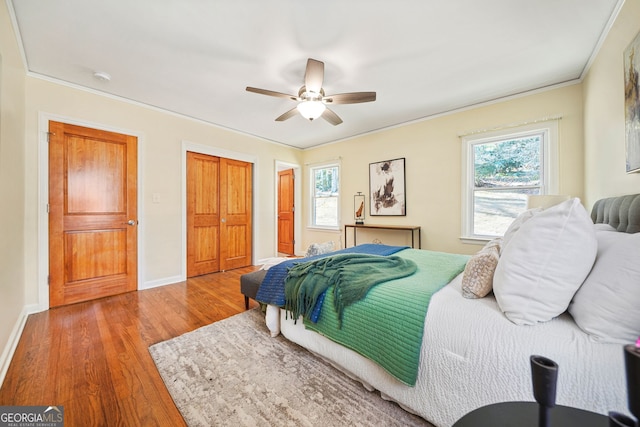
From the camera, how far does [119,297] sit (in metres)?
2.99

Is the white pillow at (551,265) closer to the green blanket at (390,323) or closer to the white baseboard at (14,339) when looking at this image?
the green blanket at (390,323)

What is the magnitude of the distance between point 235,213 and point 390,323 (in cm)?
377

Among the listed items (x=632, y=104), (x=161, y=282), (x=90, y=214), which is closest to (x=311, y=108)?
(x=632, y=104)

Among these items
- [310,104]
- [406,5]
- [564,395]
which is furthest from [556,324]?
[310,104]

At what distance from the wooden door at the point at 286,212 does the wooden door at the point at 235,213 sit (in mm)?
1309

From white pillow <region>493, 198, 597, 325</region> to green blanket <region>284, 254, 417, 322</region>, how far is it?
66 cm

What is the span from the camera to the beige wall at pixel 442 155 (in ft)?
8.91

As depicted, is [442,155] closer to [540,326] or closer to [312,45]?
[312,45]

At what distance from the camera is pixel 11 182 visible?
1950 millimetres

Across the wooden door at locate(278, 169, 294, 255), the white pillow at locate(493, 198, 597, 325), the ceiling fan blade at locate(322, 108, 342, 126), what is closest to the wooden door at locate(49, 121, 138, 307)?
the ceiling fan blade at locate(322, 108, 342, 126)

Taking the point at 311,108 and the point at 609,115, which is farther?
the point at 311,108

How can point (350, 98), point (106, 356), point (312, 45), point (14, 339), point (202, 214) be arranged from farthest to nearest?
1. point (202, 214)
2. point (350, 98)
3. point (312, 45)
4. point (14, 339)
5. point (106, 356)

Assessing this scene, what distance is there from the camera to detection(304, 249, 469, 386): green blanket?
1.17 meters

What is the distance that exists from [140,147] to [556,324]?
432 centimetres
